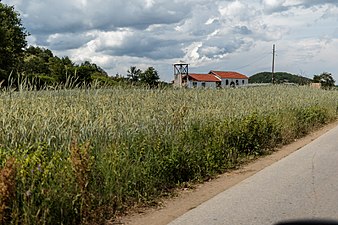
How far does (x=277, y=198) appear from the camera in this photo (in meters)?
8.00

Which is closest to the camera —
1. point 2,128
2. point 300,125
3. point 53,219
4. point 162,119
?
point 53,219

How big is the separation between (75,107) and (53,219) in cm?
440

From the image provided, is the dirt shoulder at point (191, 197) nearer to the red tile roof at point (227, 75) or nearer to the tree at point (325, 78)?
the tree at point (325, 78)

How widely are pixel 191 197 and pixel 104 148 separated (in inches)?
70.8

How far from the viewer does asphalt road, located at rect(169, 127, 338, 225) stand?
6877 mm

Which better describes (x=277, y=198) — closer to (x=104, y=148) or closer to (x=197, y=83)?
(x=104, y=148)

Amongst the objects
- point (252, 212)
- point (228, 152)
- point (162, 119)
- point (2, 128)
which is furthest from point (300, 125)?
point (2, 128)

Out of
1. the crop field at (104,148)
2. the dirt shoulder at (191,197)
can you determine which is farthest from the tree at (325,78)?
the dirt shoulder at (191,197)

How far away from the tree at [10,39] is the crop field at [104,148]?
104ft

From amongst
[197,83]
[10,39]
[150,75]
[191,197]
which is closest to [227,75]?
[10,39]

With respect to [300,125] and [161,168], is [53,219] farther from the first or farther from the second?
[300,125]

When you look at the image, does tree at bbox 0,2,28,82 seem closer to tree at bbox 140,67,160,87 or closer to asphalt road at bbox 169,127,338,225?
tree at bbox 140,67,160,87

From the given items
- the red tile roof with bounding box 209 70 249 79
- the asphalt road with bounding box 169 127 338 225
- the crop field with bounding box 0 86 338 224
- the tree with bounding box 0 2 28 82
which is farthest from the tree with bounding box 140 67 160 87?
the red tile roof with bounding box 209 70 249 79

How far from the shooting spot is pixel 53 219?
6121mm
